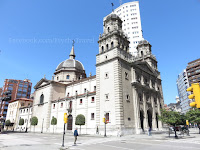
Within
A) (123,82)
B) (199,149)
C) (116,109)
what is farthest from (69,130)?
(199,149)

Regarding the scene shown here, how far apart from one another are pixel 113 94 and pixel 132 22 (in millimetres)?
68072

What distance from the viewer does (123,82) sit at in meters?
31.7

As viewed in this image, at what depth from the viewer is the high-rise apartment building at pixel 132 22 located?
8312 centimetres

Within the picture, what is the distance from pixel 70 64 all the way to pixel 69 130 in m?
25.4

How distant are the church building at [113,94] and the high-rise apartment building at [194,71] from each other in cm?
5833

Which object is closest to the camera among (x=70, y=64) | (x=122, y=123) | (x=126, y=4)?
(x=122, y=123)

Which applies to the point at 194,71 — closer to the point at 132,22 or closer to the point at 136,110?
the point at 132,22

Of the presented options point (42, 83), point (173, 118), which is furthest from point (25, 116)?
point (173, 118)

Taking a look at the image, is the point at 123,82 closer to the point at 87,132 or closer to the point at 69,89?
the point at 87,132

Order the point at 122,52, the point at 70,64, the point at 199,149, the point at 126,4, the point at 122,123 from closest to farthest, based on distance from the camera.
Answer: the point at 199,149
the point at 122,123
the point at 122,52
the point at 70,64
the point at 126,4

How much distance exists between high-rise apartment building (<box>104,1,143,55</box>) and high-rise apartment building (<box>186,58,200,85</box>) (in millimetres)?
40351

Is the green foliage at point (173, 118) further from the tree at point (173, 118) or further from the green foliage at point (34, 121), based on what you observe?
the green foliage at point (34, 121)

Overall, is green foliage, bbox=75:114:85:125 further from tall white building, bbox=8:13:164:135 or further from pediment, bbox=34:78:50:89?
pediment, bbox=34:78:50:89

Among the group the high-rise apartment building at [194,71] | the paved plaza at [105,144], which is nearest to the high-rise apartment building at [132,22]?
the high-rise apartment building at [194,71]
